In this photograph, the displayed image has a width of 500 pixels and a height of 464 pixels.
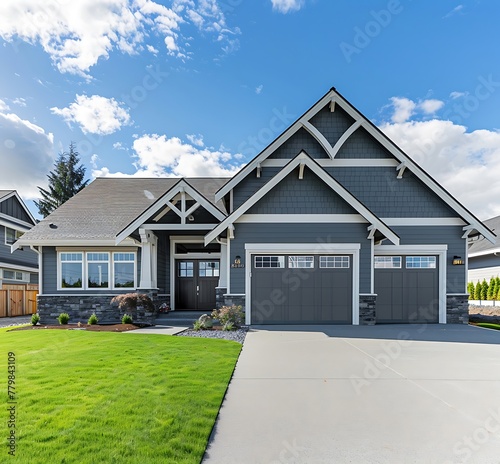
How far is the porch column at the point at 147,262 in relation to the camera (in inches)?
486

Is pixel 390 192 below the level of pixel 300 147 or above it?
below

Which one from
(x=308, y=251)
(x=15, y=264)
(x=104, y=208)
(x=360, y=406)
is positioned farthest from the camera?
(x=15, y=264)

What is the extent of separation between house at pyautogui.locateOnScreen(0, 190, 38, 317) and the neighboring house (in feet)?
84.8

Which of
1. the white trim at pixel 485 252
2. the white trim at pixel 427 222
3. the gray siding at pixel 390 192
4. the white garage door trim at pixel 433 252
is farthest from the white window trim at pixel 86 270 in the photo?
the white trim at pixel 485 252

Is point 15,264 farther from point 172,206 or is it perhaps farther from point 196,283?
point 172,206

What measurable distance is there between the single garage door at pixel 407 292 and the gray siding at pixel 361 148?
12.9 feet

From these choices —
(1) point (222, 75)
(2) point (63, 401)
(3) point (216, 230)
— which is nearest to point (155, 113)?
(1) point (222, 75)

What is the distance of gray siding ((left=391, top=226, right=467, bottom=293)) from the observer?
39.3 ft

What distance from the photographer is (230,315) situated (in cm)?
1048

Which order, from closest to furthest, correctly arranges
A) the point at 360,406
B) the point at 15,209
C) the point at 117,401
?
the point at 117,401
the point at 360,406
the point at 15,209

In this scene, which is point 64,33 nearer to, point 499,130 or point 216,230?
point 216,230

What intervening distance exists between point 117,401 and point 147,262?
8.89 m

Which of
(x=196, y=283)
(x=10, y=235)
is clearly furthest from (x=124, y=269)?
(x=10, y=235)
